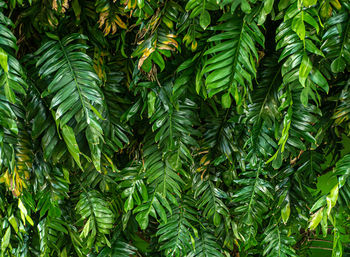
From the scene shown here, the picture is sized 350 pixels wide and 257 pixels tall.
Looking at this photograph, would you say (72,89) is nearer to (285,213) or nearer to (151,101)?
(151,101)

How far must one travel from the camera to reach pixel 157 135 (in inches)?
59.5

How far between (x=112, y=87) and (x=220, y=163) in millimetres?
618

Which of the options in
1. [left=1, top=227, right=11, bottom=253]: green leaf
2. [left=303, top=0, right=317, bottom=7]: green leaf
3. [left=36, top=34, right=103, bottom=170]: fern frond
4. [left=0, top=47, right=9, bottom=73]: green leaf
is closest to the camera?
[left=303, top=0, right=317, bottom=7]: green leaf

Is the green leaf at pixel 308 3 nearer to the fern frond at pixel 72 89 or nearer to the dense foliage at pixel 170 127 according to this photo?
the dense foliage at pixel 170 127

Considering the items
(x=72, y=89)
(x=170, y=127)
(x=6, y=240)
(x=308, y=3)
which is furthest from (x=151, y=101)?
(x=6, y=240)

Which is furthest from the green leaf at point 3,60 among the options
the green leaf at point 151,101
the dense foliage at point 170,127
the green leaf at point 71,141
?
the green leaf at point 151,101

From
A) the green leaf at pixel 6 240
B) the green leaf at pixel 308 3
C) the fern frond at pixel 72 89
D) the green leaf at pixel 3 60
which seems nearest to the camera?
the green leaf at pixel 308 3

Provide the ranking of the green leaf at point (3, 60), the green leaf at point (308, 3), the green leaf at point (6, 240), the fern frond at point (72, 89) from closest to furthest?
the green leaf at point (308, 3)
the green leaf at point (3, 60)
the fern frond at point (72, 89)
the green leaf at point (6, 240)

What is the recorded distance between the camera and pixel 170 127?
1.51 metres

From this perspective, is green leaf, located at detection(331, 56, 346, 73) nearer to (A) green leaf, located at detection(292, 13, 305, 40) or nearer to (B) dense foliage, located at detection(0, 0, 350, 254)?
(B) dense foliage, located at detection(0, 0, 350, 254)

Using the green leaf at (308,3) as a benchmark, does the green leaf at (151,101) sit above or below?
below

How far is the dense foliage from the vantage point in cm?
126

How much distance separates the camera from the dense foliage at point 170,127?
1264mm

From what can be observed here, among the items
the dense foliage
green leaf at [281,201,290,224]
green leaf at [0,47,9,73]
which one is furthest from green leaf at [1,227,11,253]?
green leaf at [281,201,290,224]
